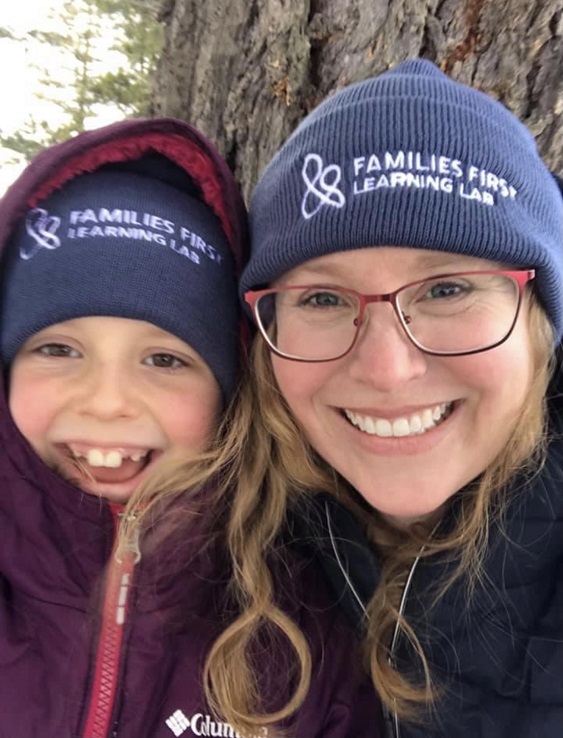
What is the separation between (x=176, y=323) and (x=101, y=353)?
0.67 feet

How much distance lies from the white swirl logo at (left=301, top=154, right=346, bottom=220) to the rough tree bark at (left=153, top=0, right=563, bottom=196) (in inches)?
28.3

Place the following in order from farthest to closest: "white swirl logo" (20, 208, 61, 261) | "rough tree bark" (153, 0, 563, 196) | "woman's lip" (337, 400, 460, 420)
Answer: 1. "rough tree bark" (153, 0, 563, 196)
2. "white swirl logo" (20, 208, 61, 261)
3. "woman's lip" (337, 400, 460, 420)

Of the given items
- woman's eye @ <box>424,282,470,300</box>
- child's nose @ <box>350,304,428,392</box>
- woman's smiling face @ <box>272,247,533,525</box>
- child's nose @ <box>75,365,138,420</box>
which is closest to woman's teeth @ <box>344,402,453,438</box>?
woman's smiling face @ <box>272,247,533,525</box>

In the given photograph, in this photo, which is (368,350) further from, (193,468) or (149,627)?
(149,627)

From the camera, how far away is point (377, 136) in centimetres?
154

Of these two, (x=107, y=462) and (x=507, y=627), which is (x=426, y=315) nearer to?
(x=507, y=627)

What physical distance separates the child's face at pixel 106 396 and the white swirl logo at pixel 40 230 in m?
0.21

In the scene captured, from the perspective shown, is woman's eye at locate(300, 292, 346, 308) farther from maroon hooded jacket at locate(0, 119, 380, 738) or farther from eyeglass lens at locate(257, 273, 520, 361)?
maroon hooded jacket at locate(0, 119, 380, 738)

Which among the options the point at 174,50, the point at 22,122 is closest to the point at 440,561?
the point at 174,50

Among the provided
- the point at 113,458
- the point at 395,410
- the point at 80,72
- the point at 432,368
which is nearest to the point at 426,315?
the point at 432,368

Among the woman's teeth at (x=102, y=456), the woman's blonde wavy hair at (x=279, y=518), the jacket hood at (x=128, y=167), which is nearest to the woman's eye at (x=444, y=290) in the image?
the woman's blonde wavy hair at (x=279, y=518)

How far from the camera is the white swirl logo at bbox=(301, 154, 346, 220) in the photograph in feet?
5.02

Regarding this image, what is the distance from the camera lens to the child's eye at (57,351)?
181cm

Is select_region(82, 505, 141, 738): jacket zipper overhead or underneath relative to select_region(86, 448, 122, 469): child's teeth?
underneath
